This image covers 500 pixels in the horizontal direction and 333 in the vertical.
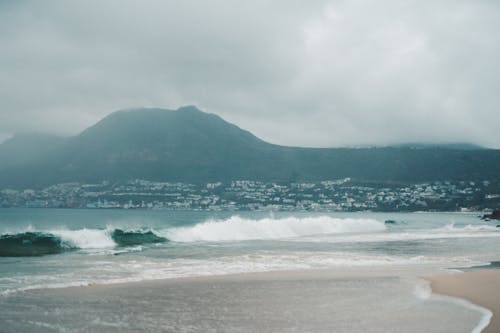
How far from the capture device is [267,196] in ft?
540

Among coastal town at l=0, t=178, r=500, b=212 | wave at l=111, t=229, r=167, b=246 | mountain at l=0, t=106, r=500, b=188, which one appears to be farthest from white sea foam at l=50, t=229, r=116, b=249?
mountain at l=0, t=106, r=500, b=188

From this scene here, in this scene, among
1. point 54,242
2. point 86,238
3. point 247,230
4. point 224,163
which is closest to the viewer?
point 54,242

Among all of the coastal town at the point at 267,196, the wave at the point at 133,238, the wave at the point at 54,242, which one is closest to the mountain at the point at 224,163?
the coastal town at the point at 267,196

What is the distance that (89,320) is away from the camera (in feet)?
33.9

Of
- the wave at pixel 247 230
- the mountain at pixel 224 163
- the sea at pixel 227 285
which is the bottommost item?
the wave at pixel 247 230

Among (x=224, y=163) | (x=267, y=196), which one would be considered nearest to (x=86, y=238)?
(x=267, y=196)

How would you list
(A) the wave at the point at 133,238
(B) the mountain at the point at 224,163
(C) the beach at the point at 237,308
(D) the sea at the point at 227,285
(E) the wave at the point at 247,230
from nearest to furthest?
1. (C) the beach at the point at 237,308
2. (D) the sea at the point at 227,285
3. (A) the wave at the point at 133,238
4. (E) the wave at the point at 247,230
5. (B) the mountain at the point at 224,163

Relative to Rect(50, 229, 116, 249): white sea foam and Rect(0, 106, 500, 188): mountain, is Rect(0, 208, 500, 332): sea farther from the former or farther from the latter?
Rect(0, 106, 500, 188): mountain

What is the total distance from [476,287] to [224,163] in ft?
556

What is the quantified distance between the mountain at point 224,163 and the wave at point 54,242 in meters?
135

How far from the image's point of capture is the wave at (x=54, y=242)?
1071 inches

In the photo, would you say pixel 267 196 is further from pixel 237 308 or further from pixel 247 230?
pixel 237 308

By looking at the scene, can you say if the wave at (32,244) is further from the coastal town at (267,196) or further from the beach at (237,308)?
the coastal town at (267,196)

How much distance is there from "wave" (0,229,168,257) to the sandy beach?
20566 millimetres
